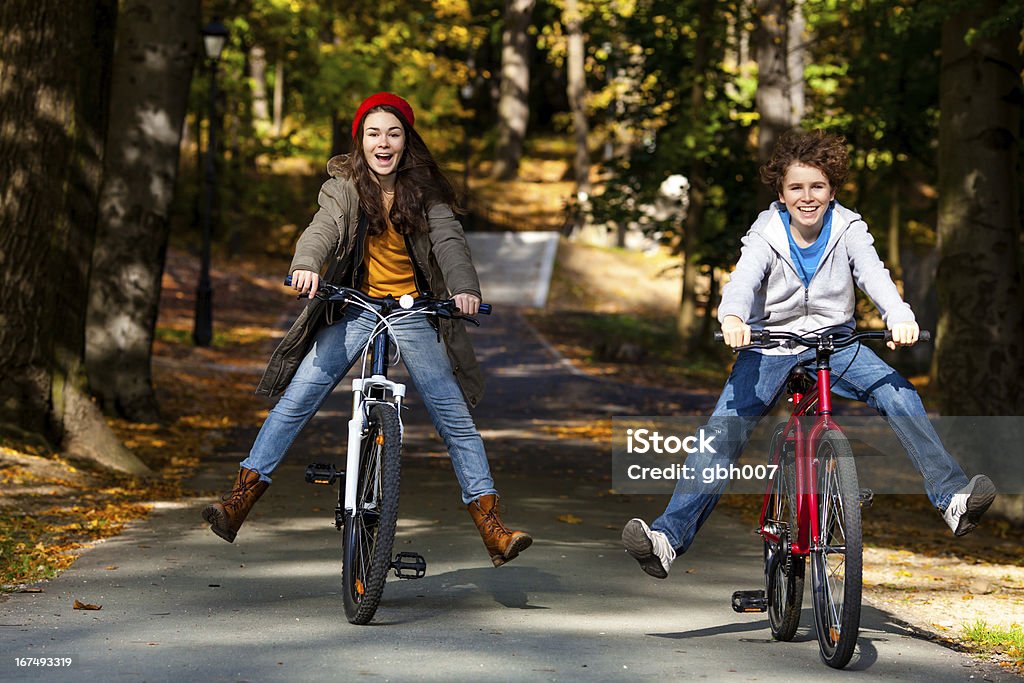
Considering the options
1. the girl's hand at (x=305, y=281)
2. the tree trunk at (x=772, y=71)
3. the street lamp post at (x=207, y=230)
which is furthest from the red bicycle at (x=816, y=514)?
the street lamp post at (x=207, y=230)

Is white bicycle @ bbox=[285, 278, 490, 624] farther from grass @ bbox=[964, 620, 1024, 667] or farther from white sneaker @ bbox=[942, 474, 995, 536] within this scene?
grass @ bbox=[964, 620, 1024, 667]

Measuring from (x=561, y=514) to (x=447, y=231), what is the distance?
480 centimetres

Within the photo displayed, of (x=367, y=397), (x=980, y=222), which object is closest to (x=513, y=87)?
(x=980, y=222)

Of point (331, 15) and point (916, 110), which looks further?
point (331, 15)

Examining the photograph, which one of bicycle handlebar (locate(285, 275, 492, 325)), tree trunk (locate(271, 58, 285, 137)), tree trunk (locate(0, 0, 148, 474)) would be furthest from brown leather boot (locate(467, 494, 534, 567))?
tree trunk (locate(271, 58, 285, 137))

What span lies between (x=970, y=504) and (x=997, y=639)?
45.6 inches

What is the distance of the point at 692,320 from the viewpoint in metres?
33.1

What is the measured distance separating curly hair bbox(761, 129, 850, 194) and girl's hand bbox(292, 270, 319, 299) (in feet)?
6.04

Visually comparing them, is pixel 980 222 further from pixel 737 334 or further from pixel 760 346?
pixel 737 334

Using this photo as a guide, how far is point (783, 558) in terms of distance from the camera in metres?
6.75

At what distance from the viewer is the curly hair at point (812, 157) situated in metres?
6.57

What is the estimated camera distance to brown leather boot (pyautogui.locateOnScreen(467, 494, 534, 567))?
271 inches

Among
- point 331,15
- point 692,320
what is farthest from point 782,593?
point 331,15

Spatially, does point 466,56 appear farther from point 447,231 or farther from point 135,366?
point 447,231
